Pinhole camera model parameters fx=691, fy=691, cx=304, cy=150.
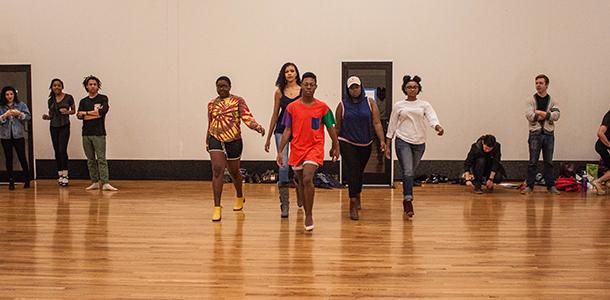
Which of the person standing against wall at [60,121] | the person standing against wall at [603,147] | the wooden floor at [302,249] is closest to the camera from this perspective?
the wooden floor at [302,249]

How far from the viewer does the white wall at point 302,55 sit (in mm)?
11758

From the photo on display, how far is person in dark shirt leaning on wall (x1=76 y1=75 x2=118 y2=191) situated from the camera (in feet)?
35.8

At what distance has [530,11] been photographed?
1173 centimetres

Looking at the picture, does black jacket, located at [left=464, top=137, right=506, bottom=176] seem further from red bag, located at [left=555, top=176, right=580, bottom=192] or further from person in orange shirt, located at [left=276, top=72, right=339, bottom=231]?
person in orange shirt, located at [left=276, top=72, right=339, bottom=231]

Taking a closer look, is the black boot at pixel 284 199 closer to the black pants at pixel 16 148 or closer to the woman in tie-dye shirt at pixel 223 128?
the woman in tie-dye shirt at pixel 223 128

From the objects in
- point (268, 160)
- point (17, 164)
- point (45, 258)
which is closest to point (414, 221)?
point (45, 258)

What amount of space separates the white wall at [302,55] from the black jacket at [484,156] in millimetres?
1067

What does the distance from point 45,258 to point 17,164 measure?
7375mm

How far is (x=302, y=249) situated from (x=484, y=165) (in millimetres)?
5471

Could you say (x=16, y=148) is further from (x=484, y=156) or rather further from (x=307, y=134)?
(x=484, y=156)

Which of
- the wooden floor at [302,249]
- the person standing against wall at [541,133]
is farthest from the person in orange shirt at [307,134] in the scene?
the person standing against wall at [541,133]

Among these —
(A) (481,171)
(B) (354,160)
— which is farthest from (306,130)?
(A) (481,171)

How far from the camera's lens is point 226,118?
24.7 feet

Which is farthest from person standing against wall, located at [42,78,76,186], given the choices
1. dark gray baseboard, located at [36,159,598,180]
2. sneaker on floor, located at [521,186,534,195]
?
sneaker on floor, located at [521,186,534,195]
